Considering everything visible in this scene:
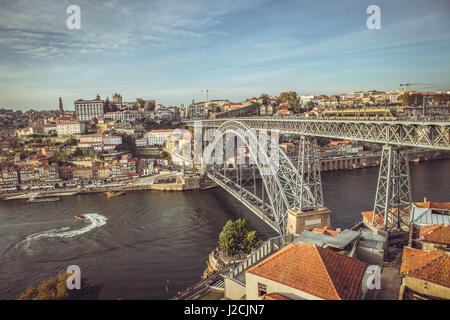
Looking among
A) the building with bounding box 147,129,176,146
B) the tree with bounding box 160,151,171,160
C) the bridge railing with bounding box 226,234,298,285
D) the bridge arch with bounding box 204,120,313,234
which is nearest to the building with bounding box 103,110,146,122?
the building with bounding box 147,129,176,146

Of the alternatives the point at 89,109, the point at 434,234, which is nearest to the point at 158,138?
the point at 89,109

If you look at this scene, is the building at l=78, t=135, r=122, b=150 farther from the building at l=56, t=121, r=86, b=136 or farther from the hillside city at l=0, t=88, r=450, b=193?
the building at l=56, t=121, r=86, b=136

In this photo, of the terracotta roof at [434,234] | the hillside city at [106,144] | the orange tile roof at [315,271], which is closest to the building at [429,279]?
the orange tile roof at [315,271]

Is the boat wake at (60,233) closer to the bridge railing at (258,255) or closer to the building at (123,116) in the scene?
the bridge railing at (258,255)

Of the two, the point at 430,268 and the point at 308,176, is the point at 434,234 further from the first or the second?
the point at 308,176

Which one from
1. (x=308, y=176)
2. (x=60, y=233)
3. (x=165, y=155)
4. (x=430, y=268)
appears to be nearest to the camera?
(x=430, y=268)

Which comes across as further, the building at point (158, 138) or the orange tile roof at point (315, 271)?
the building at point (158, 138)
